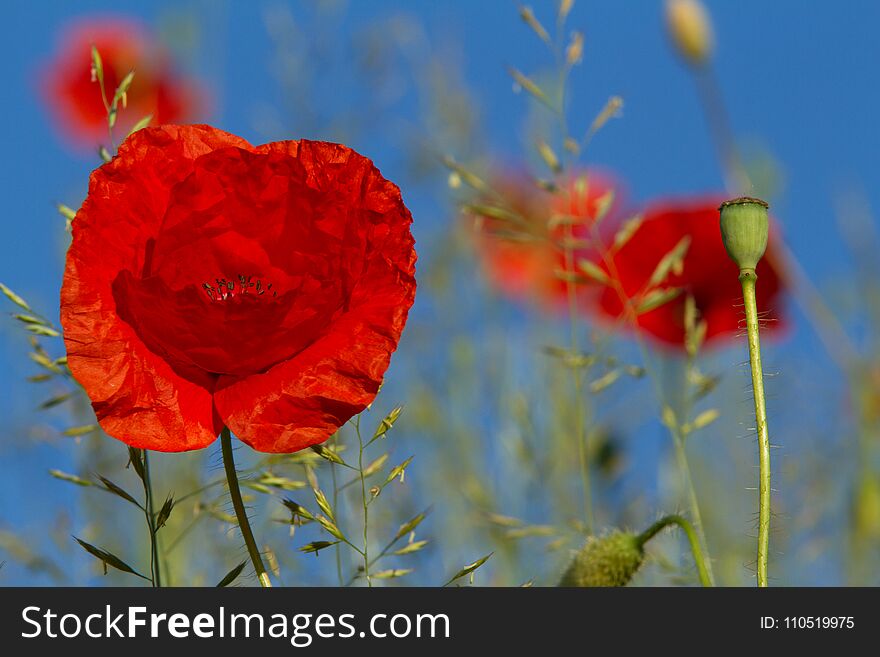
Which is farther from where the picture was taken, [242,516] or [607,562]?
[607,562]

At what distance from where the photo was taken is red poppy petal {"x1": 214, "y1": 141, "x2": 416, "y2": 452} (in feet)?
2.64

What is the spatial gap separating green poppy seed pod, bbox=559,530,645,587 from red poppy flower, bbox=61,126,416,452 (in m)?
0.34

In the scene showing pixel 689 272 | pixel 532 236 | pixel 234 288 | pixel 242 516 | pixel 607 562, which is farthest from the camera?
pixel 689 272

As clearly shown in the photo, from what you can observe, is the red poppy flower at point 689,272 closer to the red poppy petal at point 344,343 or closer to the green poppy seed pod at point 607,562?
the green poppy seed pod at point 607,562

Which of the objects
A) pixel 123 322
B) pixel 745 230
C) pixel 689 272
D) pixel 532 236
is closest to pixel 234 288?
pixel 123 322

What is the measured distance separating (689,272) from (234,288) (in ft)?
3.67

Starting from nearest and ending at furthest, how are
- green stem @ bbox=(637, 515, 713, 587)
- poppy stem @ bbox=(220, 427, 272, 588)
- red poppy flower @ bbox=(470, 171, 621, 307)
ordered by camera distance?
poppy stem @ bbox=(220, 427, 272, 588) < green stem @ bbox=(637, 515, 713, 587) < red poppy flower @ bbox=(470, 171, 621, 307)

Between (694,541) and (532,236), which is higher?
(532,236)

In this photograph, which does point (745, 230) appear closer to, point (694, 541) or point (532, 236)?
point (694, 541)

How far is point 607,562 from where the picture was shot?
1062 mm

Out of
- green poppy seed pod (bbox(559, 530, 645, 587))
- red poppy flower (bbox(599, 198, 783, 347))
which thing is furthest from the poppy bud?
green poppy seed pod (bbox(559, 530, 645, 587))

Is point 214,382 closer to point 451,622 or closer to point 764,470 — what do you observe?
point 451,622

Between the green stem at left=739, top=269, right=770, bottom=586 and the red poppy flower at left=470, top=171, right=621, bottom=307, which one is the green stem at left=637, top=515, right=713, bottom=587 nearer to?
the green stem at left=739, top=269, right=770, bottom=586

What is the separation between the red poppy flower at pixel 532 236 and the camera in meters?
1.40
